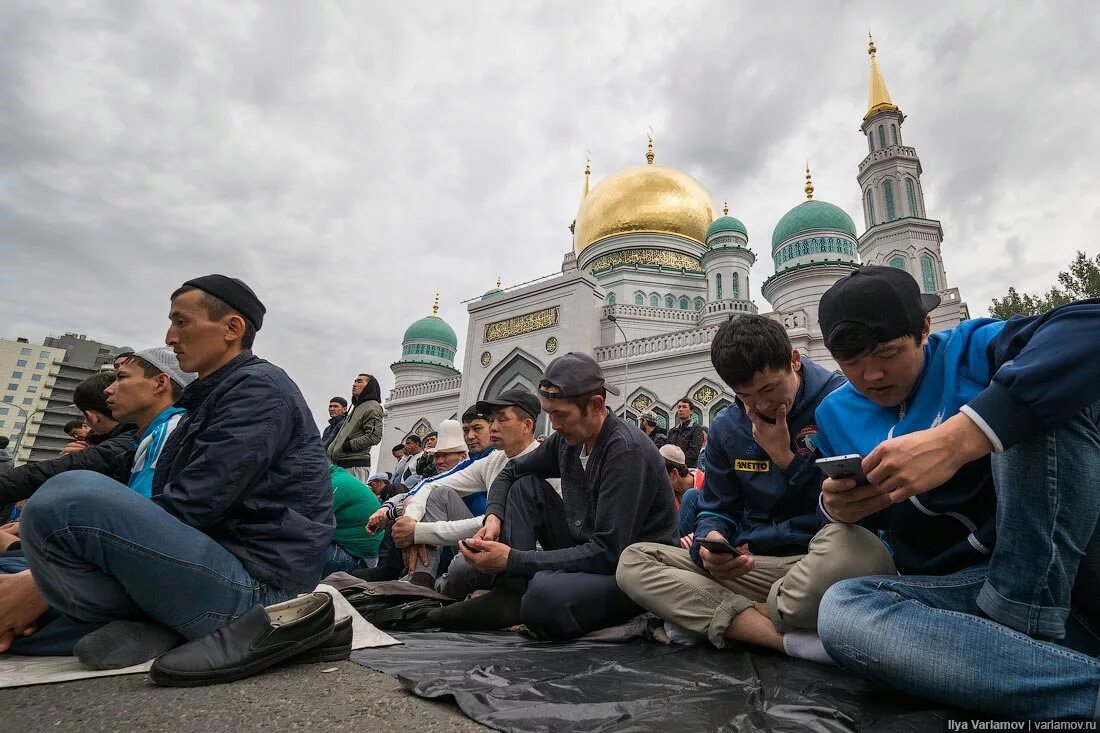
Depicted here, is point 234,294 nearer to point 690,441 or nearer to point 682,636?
Result: point 682,636

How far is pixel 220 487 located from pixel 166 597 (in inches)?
12.0

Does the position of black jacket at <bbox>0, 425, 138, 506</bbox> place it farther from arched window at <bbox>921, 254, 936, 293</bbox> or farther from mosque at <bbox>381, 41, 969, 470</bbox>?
arched window at <bbox>921, 254, 936, 293</bbox>

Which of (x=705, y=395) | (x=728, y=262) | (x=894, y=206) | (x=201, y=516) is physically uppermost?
(x=894, y=206)

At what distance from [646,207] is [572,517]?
21684 millimetres

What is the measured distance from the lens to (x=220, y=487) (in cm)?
155

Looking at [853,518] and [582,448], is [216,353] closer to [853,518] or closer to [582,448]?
[582,448]

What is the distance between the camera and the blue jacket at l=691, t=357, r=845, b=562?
6.54 feet

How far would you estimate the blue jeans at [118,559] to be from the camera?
55.5 inches

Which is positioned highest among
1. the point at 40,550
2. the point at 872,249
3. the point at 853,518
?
the point at 872,249

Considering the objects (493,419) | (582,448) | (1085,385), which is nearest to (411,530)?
(493,419)

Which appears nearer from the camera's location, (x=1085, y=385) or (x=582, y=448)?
(x=1085, y=385)

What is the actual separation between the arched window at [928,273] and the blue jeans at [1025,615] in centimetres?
1606

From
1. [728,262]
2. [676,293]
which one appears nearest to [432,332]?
[676,293]

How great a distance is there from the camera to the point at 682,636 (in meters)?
2.04
